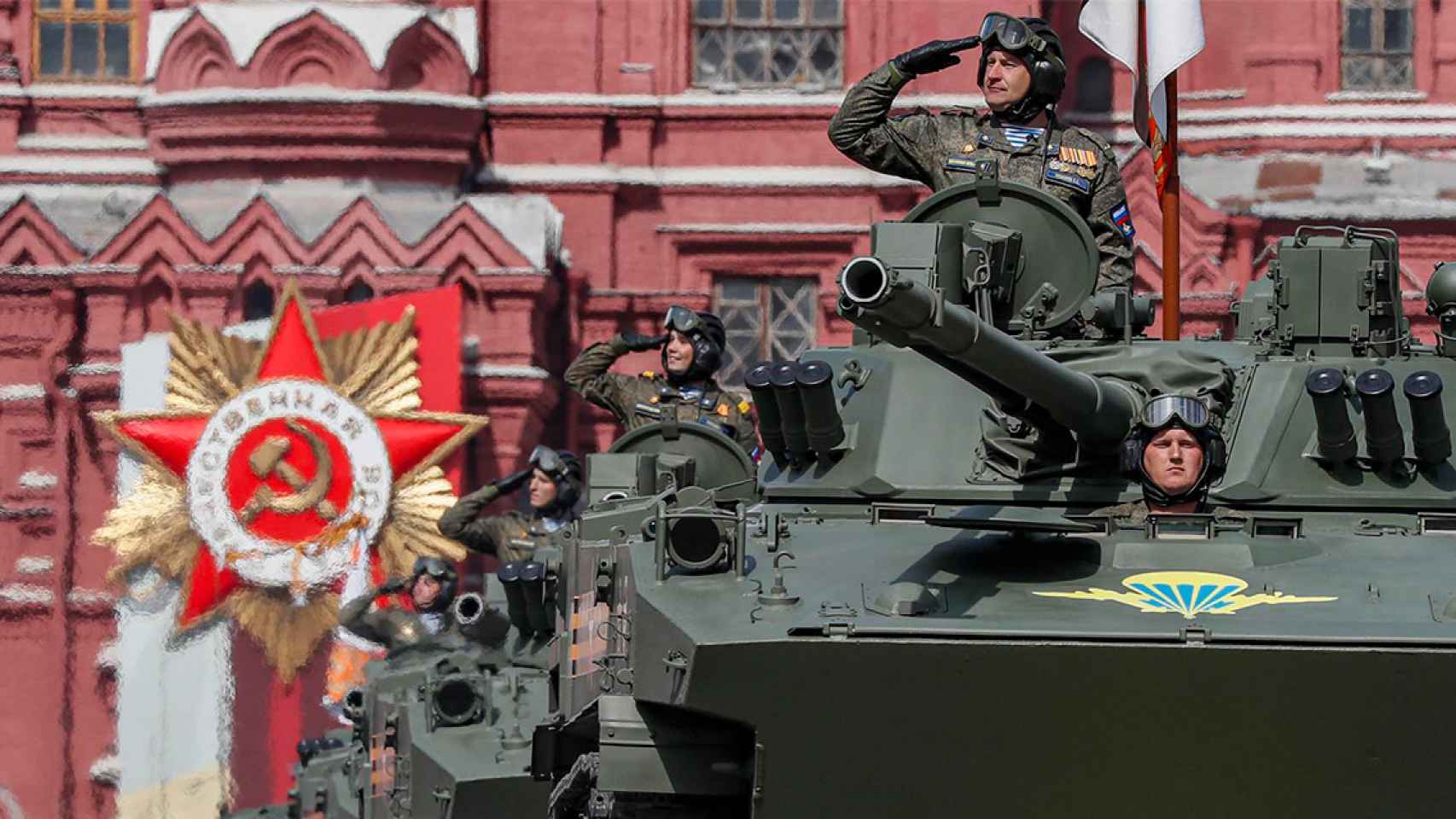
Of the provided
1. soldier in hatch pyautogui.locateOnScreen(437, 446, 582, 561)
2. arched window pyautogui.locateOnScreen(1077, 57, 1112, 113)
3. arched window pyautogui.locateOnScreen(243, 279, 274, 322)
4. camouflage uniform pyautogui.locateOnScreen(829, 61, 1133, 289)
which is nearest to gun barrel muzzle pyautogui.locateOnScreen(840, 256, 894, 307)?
camouflage uniform pyautogui.locateOnScreen(829, 61, 1133, 289)

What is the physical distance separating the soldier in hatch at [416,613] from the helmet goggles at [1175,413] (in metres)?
9.31

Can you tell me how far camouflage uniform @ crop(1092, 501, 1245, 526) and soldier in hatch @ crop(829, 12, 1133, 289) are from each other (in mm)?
2571

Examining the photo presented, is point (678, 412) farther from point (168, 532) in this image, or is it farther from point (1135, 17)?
point (168, 532)

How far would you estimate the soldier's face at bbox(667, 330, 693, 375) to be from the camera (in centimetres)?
1848

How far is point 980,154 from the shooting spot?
45.9 ft

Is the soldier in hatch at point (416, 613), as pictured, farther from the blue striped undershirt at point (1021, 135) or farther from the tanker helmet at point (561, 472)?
the blue striped undershirt at point (1021, 135)

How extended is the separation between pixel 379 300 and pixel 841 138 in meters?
12.2

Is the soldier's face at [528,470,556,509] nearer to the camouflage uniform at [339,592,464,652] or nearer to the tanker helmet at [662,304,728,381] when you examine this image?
the camouflage uniform at [339,592,464,652]

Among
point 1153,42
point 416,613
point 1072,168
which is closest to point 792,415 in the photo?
point 1072,168

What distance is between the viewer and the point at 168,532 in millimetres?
26047

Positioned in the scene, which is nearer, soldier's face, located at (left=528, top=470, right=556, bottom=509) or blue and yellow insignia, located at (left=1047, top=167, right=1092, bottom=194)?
blue and yellow insignia, located at (left=1047, top=167, right=1092, bottom=194)

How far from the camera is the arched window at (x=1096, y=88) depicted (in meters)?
28.2

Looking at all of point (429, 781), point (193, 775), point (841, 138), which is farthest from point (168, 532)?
point (841, 138)

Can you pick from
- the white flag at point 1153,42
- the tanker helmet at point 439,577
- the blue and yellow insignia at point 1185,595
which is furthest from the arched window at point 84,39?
the blue and yellow insignia at point 1185,595
